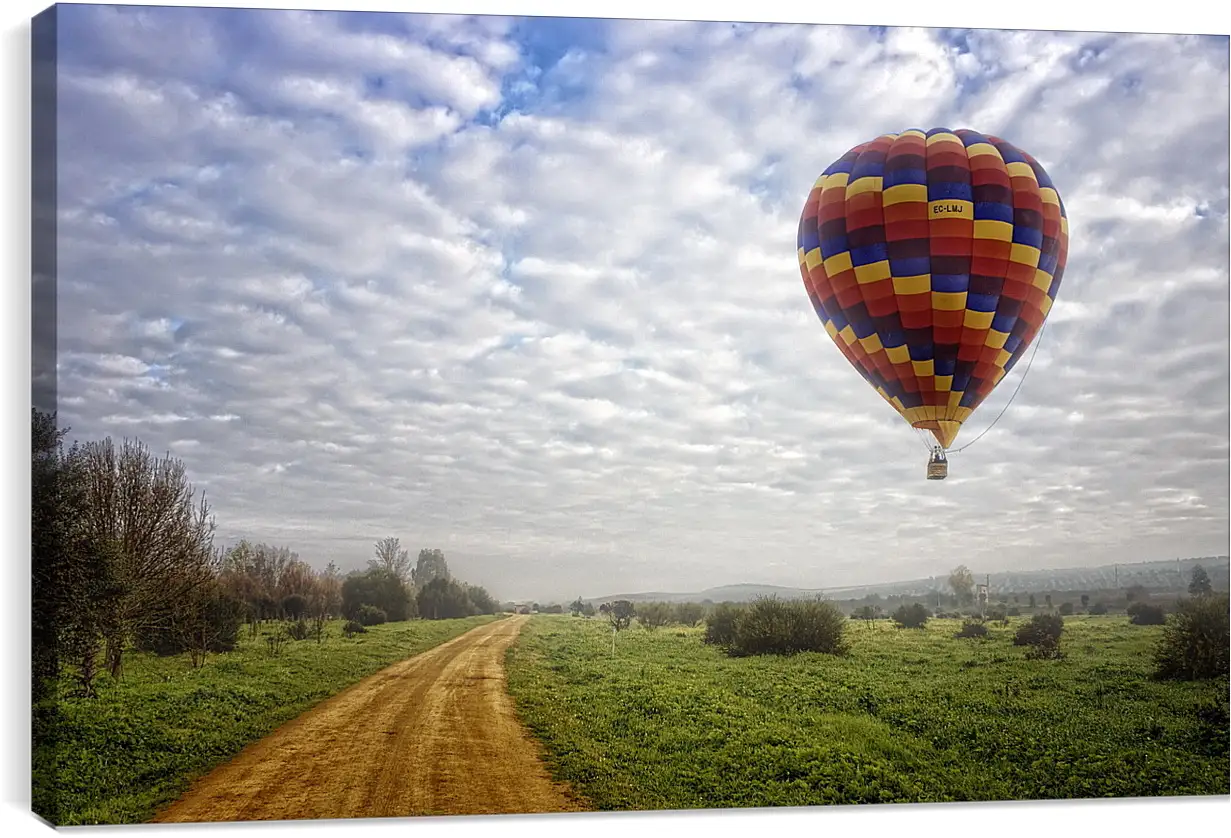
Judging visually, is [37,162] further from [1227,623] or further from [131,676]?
[1227,623]

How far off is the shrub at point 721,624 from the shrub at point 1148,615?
9.45 ft

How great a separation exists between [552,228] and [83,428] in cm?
337

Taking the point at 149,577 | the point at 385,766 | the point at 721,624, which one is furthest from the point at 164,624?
the point at 721,624

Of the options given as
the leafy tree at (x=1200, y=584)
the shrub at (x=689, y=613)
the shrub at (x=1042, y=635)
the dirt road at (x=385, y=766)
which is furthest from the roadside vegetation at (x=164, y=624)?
the leafy tree at (x=1200, y=584)

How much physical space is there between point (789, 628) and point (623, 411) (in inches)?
82.1

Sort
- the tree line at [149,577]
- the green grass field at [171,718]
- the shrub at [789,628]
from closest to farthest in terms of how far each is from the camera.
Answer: the green grass field at [171,718] < the tree line at [149,577] < the shrub at [789,628]

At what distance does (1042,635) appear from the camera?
7836 mm

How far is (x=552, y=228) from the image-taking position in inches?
301

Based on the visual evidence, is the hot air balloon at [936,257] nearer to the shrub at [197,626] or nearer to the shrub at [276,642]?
the shrub at [276,642]

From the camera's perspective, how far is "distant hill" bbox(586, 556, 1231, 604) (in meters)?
7.88

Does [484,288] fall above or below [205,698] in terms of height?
above

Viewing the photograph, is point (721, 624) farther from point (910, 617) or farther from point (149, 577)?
point (149, 577)

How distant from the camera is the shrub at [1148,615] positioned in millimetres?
7801

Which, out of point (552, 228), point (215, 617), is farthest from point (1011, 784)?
point (215, 617)
